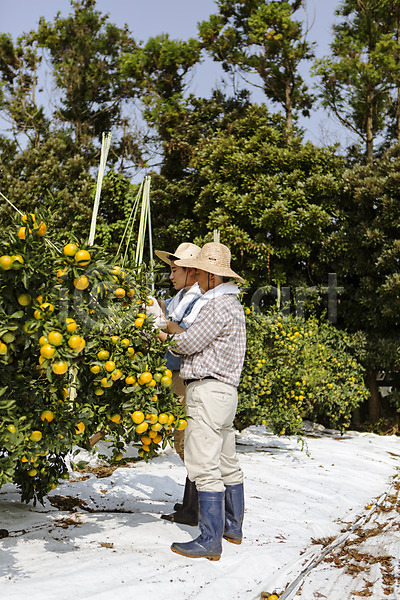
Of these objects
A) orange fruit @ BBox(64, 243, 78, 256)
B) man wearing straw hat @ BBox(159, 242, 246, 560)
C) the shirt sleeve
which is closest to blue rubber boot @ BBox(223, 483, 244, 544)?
man wearing straw hat @ BBox(159, 242, 246, 560)

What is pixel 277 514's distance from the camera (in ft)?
12.2

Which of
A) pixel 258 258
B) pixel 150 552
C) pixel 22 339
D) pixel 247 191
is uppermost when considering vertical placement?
pixel 247 191

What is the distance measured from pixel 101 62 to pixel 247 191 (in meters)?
8.18

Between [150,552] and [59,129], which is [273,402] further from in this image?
[59,129]

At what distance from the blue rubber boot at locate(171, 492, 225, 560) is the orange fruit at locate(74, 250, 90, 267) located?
129cm

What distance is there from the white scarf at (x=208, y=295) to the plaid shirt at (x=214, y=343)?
0.05 m

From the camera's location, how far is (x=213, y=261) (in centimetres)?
291

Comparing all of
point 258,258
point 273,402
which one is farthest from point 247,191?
point 273,402

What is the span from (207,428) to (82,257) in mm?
1118

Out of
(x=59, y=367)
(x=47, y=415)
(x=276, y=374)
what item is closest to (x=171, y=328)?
(x=47, y=415)

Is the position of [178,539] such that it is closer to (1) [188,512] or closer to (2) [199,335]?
(1) [188,512]

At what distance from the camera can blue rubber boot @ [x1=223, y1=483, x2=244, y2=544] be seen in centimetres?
284

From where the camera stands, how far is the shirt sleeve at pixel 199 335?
2633mm

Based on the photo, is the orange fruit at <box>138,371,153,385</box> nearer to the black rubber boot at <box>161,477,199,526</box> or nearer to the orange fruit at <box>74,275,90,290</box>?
the orange fruit at <box>74,275,90,290</box>
